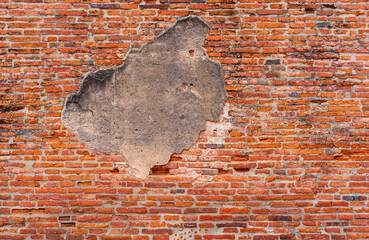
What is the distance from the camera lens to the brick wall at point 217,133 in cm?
290

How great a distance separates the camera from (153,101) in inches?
114

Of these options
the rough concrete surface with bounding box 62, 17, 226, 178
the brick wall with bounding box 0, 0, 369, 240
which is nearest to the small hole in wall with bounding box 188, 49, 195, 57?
the rough concrete surface with bounding box 62, 17, 226, 178

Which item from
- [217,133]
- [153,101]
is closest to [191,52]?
[153,101]

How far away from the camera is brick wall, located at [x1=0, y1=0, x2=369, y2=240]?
2.90m

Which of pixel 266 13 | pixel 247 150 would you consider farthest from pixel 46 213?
pixel 266 13

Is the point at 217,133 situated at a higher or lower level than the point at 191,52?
lower

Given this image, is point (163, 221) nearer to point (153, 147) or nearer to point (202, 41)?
→ point (153, 147)

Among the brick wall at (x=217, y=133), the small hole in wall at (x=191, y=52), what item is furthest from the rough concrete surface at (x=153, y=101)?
the brick wall at (x=217, y=133)

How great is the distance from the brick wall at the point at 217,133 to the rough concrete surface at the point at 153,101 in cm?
11

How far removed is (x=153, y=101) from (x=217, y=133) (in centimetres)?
76

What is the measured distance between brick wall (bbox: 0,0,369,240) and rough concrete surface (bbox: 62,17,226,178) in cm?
11

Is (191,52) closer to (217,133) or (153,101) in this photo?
(153,101)

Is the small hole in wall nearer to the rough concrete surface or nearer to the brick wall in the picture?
the rough concrete surface

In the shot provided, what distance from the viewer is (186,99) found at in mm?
2902
